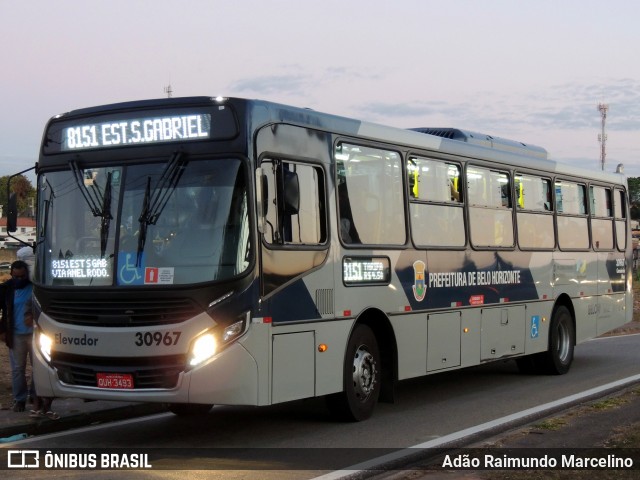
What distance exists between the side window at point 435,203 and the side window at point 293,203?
2024 millimetres

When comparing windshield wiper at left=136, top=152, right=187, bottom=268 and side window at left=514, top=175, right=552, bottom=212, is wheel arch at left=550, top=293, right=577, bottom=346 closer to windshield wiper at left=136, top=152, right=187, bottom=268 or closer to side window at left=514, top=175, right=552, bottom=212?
→ side window at left=514, top=175, right=552, bottom=212

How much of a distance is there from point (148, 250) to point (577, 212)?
9418 millimetres

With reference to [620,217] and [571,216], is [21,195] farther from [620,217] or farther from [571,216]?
[620,217]

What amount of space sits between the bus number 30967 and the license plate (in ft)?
1.12

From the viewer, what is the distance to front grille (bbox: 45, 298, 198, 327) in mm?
8977

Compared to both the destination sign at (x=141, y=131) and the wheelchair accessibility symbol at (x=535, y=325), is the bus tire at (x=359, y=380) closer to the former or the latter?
the destination sign at (x=141, y=131)

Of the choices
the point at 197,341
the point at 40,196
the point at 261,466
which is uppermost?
the point at 40,196

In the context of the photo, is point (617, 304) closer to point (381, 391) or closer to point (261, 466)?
point (381, 391)

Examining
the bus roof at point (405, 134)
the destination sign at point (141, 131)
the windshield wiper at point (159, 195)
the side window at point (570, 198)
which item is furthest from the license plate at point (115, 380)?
the side window at point (570, 198)

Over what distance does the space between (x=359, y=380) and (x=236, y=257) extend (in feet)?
8.03

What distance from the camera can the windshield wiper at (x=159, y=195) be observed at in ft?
30.1

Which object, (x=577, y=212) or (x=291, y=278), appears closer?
(x=291, y=278)

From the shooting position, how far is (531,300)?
49.0 ft

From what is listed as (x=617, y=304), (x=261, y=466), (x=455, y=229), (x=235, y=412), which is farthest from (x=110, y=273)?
(x=617, y=304)
